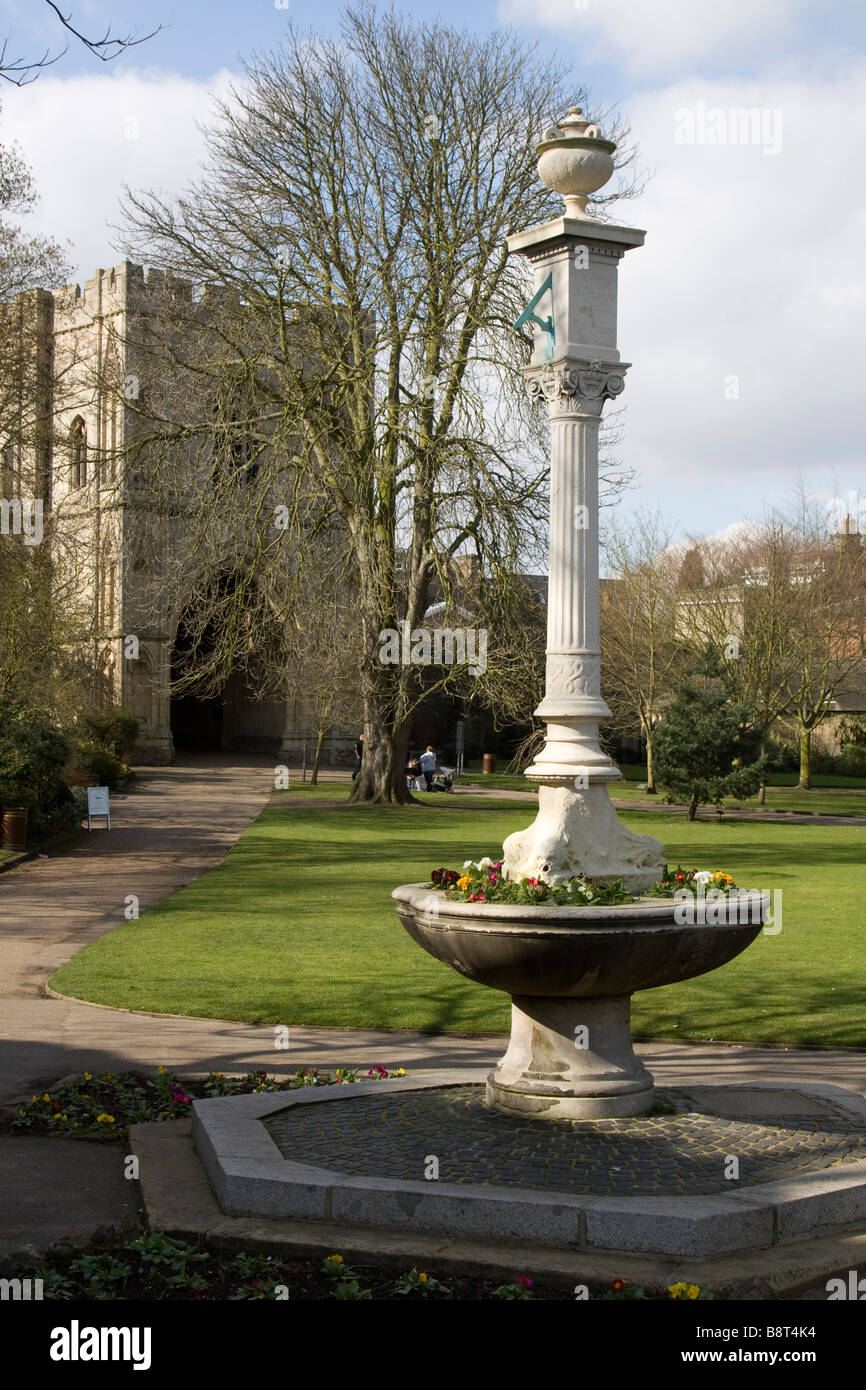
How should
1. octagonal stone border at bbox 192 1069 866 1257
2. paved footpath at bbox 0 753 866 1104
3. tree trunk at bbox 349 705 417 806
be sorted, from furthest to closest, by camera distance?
1. tree trunk at bbox 349 705 417 806
2. paved footpath at bbox 0 753 866 1104
3. octagonal stone border at bbox 192 1069 866 1257

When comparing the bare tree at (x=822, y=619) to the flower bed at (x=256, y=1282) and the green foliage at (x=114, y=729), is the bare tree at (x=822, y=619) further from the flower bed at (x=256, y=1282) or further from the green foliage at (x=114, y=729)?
the flower bed at (x=256, y=1282)

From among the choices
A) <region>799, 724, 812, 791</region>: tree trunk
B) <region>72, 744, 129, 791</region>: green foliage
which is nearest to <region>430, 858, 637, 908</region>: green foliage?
<region>72, 744, 129, 791</region>: green foliage

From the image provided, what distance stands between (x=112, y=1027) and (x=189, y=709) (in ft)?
156

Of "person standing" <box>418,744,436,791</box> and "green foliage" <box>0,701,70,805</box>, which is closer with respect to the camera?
"green foliage" <box>0,701,70,805</box>

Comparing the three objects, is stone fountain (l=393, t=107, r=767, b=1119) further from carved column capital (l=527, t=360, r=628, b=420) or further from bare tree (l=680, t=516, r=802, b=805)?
bare tree (l=680, t=516, r=802, b=805)

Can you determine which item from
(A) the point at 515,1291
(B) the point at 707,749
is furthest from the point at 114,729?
(A) the point at 515,1291

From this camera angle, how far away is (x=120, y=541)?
2947cm

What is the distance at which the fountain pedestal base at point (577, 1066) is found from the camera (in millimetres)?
6441

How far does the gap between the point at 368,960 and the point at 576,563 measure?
264 inches

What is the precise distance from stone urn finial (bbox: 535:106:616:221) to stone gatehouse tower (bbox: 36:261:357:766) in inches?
682

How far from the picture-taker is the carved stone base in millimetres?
6664

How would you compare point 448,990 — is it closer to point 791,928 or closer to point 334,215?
point 791,928

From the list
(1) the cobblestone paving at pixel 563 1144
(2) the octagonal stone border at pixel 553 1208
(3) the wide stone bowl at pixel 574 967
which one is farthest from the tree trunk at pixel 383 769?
(2) the octagonal stone border at pixel 553 1208

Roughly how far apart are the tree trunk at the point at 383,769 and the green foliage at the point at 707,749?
21.3 ft
